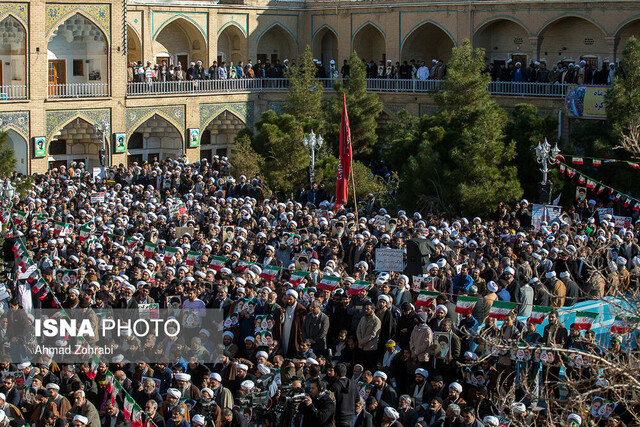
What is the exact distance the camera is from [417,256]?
49.5 ft

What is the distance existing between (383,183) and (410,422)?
15030 mm

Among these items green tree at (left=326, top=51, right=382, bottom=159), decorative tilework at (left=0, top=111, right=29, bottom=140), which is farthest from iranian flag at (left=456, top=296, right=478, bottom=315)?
decorative tilework at (left=0, top=111, right=29, bottom=140)

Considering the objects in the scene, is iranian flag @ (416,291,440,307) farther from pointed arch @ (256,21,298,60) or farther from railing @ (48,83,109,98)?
pointed arch @ (256,21,298,60)

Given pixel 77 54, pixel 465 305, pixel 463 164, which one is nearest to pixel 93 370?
pixel 465 305

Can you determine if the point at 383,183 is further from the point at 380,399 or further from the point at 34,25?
the point at 380,399

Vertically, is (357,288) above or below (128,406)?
above

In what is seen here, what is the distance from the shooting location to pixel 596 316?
10828 mm

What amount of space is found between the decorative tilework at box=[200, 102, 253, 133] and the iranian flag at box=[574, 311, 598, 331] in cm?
2237

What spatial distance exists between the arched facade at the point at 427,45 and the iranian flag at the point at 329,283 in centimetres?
2044

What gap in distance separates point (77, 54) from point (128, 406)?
2206 cm

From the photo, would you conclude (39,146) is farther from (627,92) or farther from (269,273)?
(269,273)

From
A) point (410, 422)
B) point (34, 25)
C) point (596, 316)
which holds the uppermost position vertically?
point (34, 25)

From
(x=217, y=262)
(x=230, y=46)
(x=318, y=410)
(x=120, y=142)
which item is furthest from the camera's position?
(x=230, y=46)

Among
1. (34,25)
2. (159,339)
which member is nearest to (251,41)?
(34,25)
